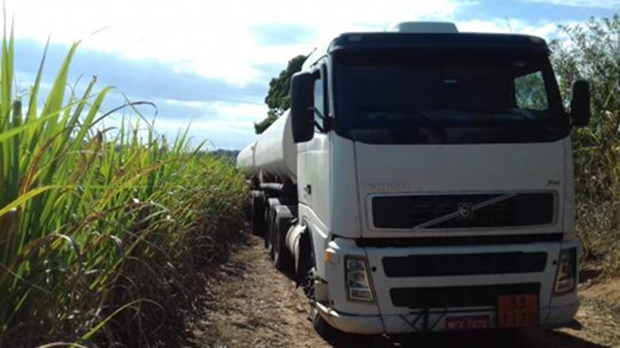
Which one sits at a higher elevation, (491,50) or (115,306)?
(491,50)

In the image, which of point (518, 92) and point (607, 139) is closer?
point (518, 92)

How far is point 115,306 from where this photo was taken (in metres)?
4.79

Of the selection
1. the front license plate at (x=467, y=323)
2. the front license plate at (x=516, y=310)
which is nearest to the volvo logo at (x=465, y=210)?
the front license plate at (x=516, y=310)

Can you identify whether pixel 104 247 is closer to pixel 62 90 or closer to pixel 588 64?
pixel 62 90

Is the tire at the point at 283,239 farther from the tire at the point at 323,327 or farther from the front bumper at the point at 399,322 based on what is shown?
the front bumper at the point at 399,322

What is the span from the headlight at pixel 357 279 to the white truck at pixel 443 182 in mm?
12

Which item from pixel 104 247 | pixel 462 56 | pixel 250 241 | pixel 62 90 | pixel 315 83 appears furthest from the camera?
pixel 250 241

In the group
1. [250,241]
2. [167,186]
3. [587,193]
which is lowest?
[250,241]

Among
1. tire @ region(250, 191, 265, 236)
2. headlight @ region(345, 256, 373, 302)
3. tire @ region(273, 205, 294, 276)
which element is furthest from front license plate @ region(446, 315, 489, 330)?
tire @ region(250, 191, 265, 236)

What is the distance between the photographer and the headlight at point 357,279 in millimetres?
5559

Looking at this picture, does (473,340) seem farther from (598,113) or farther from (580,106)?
(598,113)

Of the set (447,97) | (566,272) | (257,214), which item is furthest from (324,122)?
(257,214)

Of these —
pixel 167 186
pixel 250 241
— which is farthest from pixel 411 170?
pixel 250 241

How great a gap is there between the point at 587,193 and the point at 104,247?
9.70m
